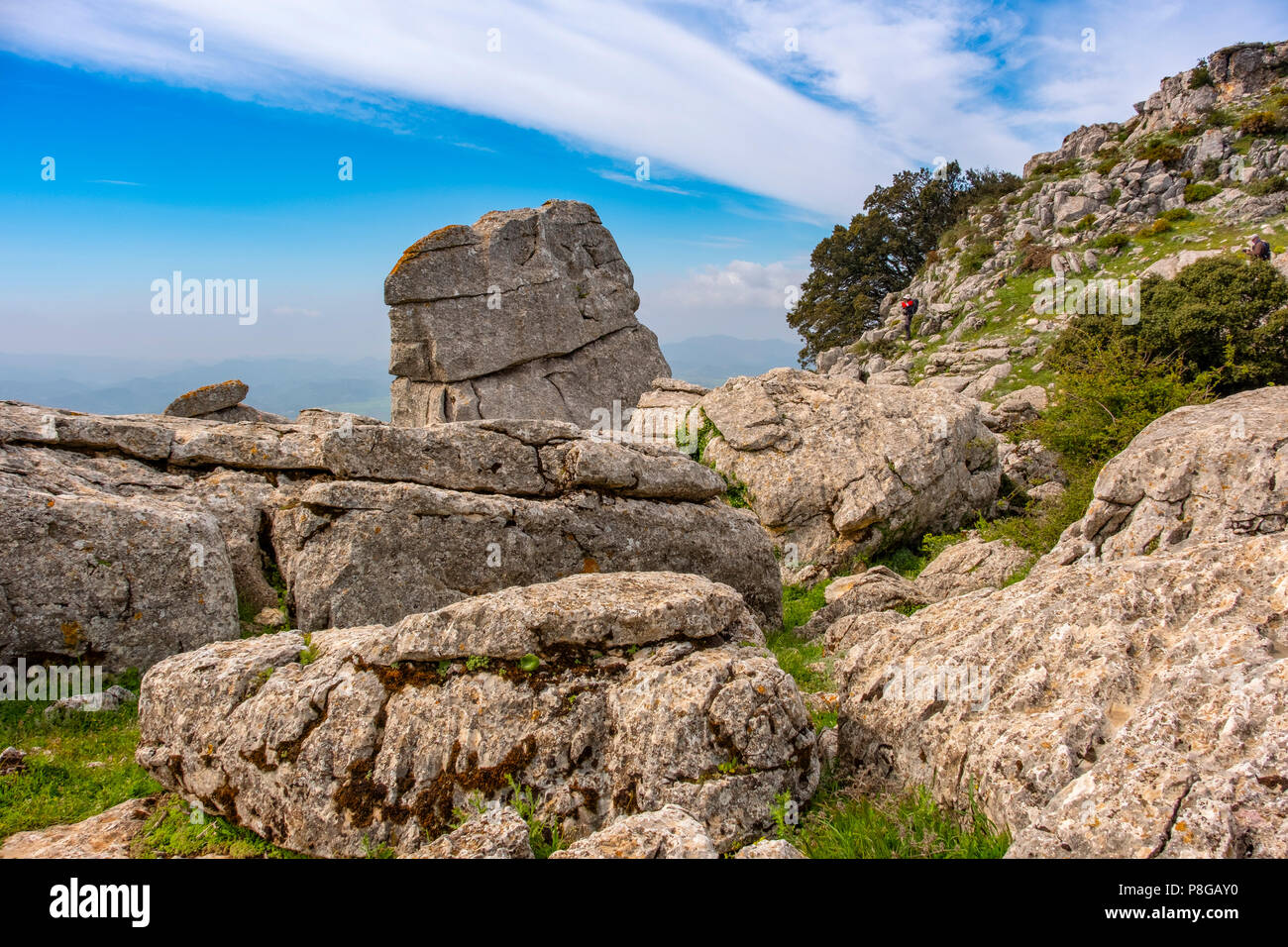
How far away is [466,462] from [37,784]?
26.9ft

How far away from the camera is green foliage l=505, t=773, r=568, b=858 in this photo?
671 centimetres

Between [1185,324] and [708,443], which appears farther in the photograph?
[1185,324]

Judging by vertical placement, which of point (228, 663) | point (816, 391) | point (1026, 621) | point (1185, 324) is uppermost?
point (1185, 324)

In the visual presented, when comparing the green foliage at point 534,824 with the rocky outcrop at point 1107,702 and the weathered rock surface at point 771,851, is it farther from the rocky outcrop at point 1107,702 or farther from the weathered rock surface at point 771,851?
the rocky outcrop at point 1107,702

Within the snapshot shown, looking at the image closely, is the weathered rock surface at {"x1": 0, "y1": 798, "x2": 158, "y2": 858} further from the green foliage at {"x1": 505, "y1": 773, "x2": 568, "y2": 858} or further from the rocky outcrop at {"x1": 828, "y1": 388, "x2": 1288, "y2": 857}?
the rocky outcrop at {"x1": 828, "y1": 388, "x2": 1288, "y2": 857}

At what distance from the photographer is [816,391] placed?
23734mm

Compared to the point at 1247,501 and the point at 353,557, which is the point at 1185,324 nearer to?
the point at 1247,501

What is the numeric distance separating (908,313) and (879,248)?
65.0 feet

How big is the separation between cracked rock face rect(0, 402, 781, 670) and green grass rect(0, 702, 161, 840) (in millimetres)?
1392

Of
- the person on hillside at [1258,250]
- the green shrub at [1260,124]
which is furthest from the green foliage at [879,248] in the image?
the person on hillside at [1258,250]
